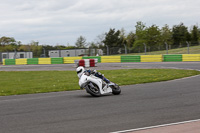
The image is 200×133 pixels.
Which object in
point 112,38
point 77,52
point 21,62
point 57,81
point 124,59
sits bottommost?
point 57,81

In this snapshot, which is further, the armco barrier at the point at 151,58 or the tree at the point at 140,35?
the tree at the point at 140,35

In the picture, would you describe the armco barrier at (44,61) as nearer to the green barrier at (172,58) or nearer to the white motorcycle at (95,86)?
the green barrier at (172,58)

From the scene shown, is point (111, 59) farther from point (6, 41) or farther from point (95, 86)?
point (6, 41)

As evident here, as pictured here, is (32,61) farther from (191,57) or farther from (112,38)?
(112,38)

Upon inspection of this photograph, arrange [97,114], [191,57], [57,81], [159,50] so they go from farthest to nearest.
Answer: [159,50] < [191,57] < [57,81] < [97,114]

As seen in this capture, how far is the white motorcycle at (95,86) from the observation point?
1147 centimetres

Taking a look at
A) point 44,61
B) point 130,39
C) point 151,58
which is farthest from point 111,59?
point 130,39

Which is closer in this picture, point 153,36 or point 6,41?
point 153,36

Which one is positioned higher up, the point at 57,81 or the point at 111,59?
the point at 111,59

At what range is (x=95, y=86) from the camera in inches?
463

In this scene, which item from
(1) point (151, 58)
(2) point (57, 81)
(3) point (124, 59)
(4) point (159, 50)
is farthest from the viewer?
(4) point (159, 50)

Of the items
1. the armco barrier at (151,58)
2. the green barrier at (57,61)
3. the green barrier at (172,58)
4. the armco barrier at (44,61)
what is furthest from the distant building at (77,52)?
the green barrier at (172,58)

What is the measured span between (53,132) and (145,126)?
175cm

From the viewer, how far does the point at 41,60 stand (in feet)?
148
